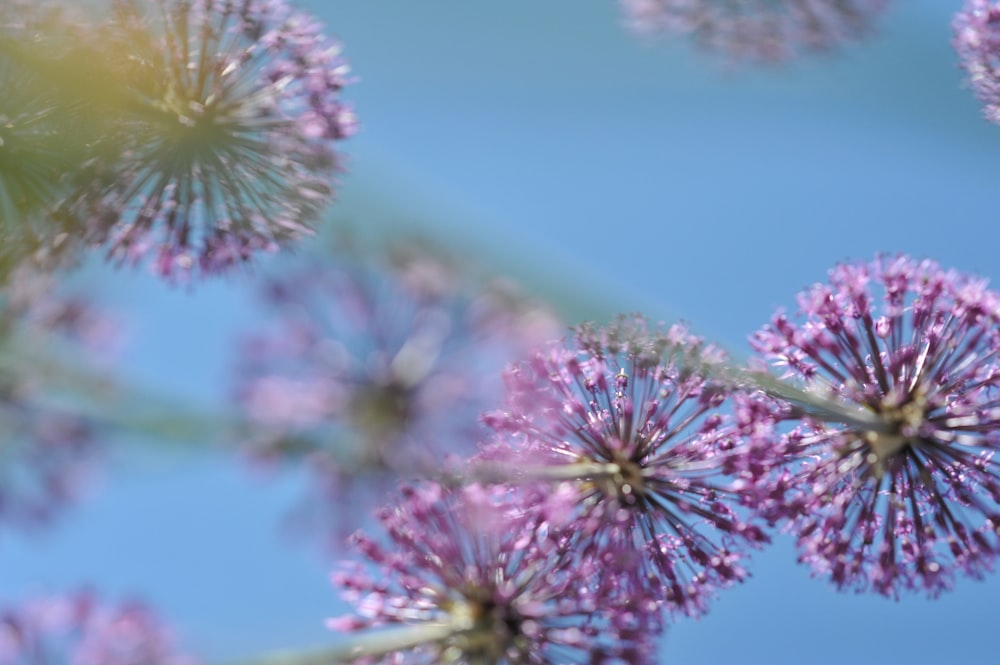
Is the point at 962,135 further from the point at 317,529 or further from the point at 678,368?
the point at 317,529

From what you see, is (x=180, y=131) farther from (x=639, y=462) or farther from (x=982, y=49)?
(x=982, y=49)

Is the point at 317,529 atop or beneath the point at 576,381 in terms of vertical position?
beneath

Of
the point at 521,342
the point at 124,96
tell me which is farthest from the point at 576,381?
the point at 124,96

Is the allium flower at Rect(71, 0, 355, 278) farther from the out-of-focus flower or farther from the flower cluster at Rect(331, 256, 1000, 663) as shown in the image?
the flower cluster at Rect(331, 256, 1000, 663)

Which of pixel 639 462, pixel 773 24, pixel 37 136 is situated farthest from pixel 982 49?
pixel 37 136

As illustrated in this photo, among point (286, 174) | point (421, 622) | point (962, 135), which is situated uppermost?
point (962, 135)

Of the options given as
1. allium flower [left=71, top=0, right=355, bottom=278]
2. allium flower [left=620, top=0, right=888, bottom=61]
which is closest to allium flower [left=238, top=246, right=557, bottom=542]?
allium flower [left=71, top=0, right=355, bottom=278]
